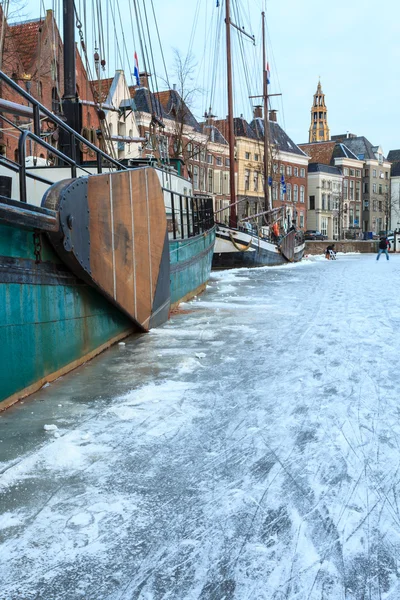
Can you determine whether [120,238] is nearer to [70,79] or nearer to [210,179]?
[70,79]

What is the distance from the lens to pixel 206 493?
2934 millimetres

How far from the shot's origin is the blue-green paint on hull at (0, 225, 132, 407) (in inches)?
172

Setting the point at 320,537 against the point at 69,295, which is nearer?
the point at 320,537

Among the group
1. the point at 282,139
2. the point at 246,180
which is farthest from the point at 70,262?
the point at 282,139

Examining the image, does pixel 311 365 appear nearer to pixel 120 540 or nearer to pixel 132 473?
pixel 132 473

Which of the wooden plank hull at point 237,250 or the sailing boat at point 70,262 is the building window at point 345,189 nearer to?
the wooden plank hull at point 237,250

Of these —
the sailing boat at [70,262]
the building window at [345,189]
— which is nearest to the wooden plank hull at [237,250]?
the sailing boat at [70,262]

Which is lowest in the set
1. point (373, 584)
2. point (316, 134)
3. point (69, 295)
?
point (373, 584)

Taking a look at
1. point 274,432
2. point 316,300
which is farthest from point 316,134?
point 274,432

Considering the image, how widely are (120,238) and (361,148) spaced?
276ft

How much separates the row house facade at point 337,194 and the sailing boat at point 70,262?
69.7 meters

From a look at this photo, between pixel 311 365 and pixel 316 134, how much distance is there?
144 metres

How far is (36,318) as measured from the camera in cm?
485

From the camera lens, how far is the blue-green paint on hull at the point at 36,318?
4367 mm
